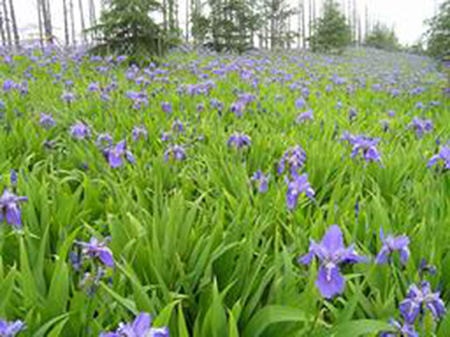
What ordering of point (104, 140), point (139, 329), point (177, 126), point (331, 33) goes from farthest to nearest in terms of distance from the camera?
1. point (331, 33)
2. point (177, 126)
3. point (104, 140)
4. point (139, 329)

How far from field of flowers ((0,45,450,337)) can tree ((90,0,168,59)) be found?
4749mm

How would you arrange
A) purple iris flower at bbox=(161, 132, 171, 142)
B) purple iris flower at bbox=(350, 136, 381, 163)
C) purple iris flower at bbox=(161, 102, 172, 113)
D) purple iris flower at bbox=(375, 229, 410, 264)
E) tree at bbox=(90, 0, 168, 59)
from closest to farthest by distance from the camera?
purple iris flower at bbox=(375, 229, 410, 264)
purple iris flower at bbox=(350, 136, 381, 163)
purple iris flower at bbox=(161, 132, 171, 142)
purple iris flower at bbox=(161, 102, 172, 113)
tree at bbox=(90, 0, 168, 59)

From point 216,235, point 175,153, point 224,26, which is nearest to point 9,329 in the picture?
point 216,235

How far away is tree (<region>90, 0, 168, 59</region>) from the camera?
8.28 meters

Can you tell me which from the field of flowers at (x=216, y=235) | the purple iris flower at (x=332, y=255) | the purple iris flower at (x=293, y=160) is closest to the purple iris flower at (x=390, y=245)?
the field of flowers at (x=216, y=235)

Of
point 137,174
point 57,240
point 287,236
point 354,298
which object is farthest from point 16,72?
point 354,298

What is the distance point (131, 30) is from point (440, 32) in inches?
285

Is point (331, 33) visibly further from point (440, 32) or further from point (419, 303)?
point (419, 303)

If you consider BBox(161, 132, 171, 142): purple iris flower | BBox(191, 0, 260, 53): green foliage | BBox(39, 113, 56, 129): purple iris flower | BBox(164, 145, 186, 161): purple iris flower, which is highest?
BBox(191, 0, 260, 53): green foliage

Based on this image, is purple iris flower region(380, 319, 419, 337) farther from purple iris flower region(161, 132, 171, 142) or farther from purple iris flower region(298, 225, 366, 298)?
purple iris flower region(161, 132, 171, 142)

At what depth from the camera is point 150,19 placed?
8547mm

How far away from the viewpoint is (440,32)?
989 cm

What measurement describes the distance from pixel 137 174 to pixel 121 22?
6.97 m

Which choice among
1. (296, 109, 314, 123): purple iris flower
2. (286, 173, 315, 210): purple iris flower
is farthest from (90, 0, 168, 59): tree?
(286, 173, 315, 210): purple iris flower
